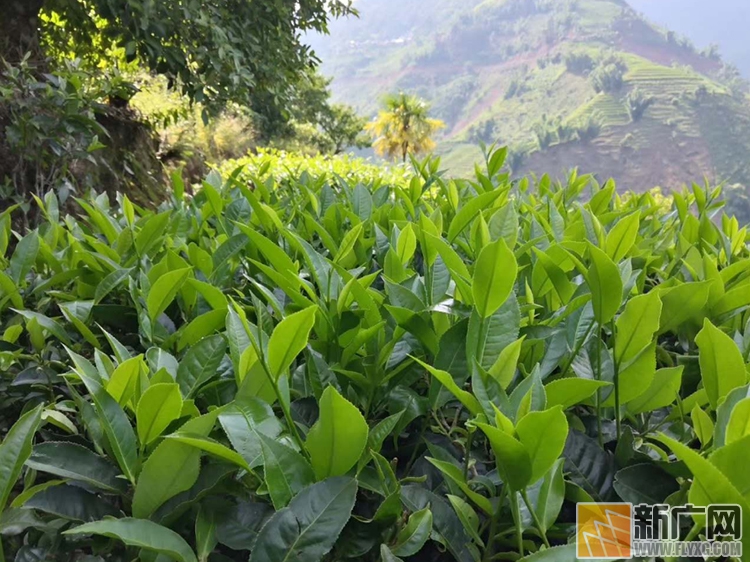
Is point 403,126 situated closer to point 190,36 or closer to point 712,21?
point 190,36

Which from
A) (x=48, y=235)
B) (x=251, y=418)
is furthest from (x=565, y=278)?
(x=48, y=235)

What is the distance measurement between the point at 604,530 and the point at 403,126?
Result: 3073 cm

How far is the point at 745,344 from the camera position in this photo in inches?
31.4

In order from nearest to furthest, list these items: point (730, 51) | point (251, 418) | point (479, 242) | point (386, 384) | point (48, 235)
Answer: point (251, 418) < point (386, 384) < point (479, 242) < point (48, 235) < point (730, 51)

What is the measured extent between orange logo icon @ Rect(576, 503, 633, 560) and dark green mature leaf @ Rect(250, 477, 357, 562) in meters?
0.22

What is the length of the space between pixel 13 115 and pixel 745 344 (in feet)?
12.4

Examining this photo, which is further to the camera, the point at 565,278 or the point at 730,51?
the point at 730,51

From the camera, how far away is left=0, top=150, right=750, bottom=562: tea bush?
0.53 m

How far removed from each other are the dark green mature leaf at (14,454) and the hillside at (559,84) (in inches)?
816

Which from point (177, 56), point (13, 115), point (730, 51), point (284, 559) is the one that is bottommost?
point (284, 559)

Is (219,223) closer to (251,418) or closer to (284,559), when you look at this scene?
(251,418)

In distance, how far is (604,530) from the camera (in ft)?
1.78

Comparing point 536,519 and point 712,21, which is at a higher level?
point 712,21

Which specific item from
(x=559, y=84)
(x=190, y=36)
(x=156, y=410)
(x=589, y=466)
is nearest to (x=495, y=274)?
(x=589, y=466)
